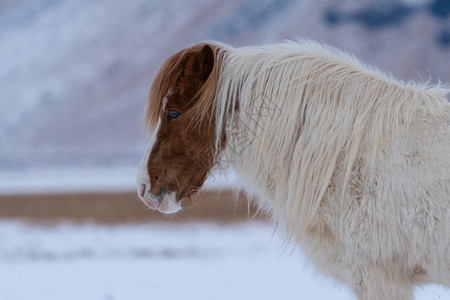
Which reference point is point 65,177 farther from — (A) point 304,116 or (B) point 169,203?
(A) point 304,116

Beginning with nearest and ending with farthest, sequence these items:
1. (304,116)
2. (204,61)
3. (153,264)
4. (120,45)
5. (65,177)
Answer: (304,116), (204,61), (153,264), (65,177), (120,45)

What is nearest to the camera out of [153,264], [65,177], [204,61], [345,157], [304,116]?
[345,157]

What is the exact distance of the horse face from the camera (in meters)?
1.86

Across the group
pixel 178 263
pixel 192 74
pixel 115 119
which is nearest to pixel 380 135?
pixel 192 74

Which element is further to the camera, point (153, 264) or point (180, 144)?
point (153, 264)

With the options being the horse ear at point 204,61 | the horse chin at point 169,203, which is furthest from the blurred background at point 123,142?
the horse ear at point 204,61

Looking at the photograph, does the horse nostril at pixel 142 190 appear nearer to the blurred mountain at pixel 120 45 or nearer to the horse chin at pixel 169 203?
the horse chin at pixel 169 203

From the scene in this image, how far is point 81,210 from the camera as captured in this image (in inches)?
299

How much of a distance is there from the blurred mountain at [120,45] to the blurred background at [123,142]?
0.31ft

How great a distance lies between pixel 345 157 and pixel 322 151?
0.08 meters

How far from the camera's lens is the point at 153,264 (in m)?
5.00

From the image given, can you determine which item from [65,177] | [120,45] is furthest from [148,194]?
[120,45]

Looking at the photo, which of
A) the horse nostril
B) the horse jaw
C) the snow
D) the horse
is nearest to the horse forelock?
the horse

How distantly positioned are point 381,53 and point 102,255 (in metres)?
19.7
